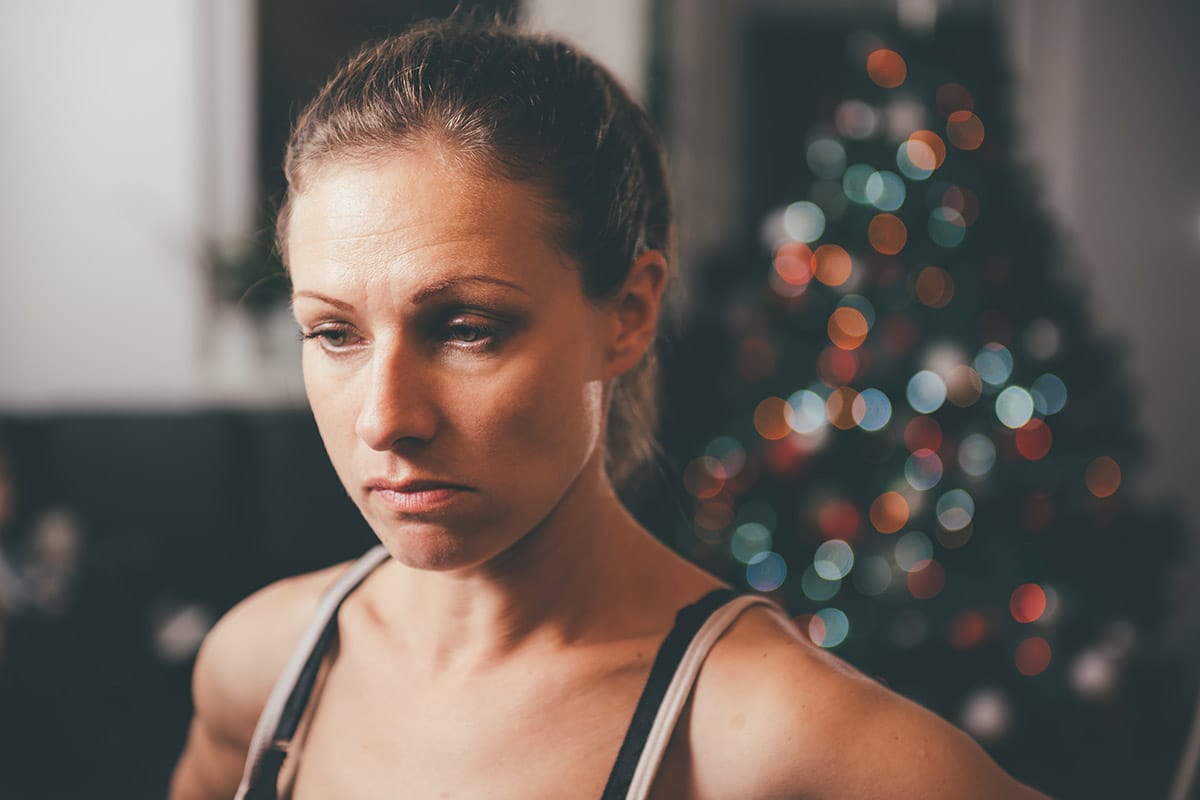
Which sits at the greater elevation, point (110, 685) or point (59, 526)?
point (59, 526)

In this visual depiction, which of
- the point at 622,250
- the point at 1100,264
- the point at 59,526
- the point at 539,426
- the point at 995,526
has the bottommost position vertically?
the point at 59,526

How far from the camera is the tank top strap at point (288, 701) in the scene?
88 cm

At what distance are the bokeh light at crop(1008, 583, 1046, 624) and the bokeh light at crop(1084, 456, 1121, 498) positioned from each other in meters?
0.32


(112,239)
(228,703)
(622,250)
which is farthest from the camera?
(112,239)

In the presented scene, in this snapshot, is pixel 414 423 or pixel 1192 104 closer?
pixel 414 423

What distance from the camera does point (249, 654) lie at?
101 cm

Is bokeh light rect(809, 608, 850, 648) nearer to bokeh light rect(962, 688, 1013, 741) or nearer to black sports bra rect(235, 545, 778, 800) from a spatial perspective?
bokeh light rect(962, 688, 1013, 741)

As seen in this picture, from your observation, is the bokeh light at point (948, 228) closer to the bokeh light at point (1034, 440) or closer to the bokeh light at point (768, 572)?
Result: the bokeh light at point (1034, 440)

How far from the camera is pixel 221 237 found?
383 centimetres

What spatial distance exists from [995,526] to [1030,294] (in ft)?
2.15

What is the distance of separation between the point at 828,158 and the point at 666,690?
7.73 feet

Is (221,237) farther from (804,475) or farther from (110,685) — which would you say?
(804,475)

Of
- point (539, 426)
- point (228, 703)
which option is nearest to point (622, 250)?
point (539, 426)

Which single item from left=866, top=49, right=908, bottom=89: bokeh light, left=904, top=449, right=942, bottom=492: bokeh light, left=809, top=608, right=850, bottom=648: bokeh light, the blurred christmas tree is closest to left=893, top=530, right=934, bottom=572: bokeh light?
the blurred christmas tree
